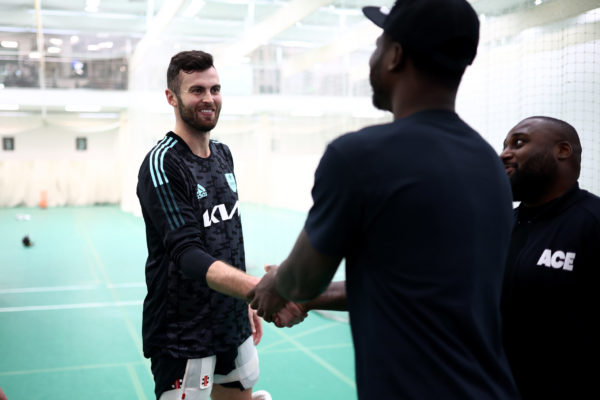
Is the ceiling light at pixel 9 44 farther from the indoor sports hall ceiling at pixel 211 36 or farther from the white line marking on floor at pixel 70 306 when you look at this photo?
the white line marking on floor at pixel 70 306

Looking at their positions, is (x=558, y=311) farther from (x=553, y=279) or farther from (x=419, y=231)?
(x=419, y=231)

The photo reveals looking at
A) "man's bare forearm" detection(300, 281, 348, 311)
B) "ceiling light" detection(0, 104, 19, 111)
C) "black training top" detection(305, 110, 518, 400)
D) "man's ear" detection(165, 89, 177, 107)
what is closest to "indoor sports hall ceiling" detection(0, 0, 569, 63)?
"ceiling light" detection(0, 104, 19, 111)

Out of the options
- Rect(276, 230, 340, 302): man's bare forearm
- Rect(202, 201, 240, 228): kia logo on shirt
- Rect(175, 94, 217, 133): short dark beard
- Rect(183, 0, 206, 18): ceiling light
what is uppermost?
Rect(183, 0, 206, 18): ceiling light

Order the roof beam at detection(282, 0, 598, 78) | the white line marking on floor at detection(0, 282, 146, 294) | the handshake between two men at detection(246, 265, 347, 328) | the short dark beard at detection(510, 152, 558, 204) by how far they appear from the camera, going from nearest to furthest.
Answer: the handshake between two men at detection(246, 265, 347, 328) < the short dark beard at detection(510, 152, 558, 204) < the roof beam at detection(282, 0, 598, 78) < the white line marking on floor at detection(0, 282, 146, 294)

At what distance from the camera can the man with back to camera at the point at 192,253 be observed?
91.7 inches

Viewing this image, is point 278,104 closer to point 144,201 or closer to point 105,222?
point 144,201

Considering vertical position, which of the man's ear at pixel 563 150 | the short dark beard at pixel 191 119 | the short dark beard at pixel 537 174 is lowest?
the short dark beard at pixel 537 174

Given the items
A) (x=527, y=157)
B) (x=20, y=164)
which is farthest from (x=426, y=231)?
(x=20, y=164)

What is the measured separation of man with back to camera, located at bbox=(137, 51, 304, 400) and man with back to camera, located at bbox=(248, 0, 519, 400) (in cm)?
103

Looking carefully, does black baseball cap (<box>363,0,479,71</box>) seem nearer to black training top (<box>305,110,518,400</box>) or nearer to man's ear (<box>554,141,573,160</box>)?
black training top (<box>305,110,518,400</box>)

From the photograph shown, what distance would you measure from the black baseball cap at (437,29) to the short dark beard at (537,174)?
41.5 inches

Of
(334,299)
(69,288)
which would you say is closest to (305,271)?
(334,299)

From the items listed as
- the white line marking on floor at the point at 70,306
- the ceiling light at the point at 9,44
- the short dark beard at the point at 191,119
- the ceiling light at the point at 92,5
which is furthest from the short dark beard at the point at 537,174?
the ceiling light at the point at 9,44

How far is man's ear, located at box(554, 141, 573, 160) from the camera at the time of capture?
2162mm
